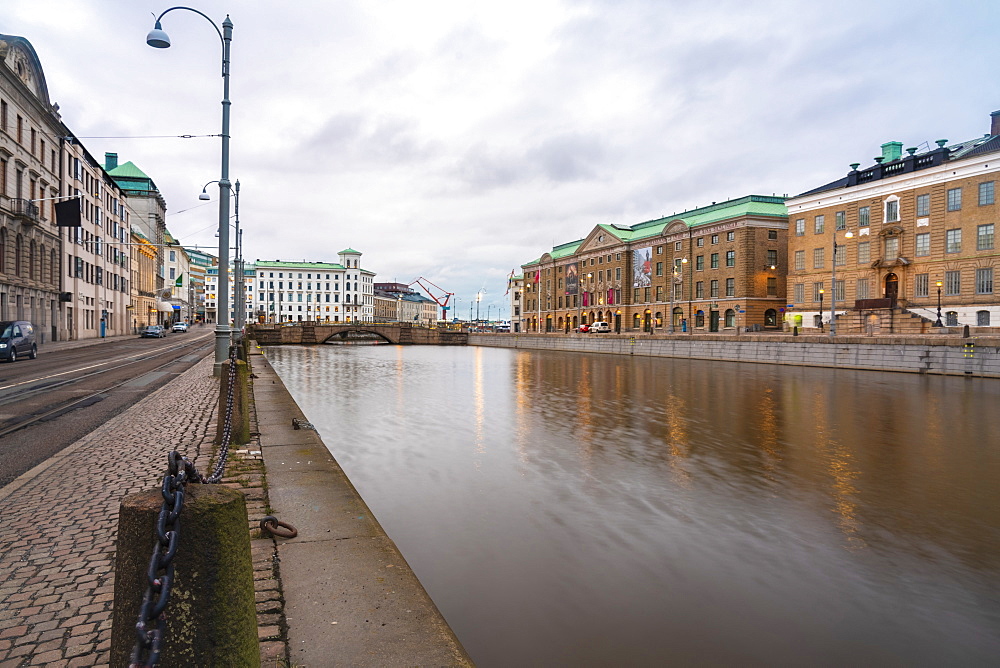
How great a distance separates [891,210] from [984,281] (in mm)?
10107

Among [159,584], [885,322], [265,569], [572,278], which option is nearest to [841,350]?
[885,322]

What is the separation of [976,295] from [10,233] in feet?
233

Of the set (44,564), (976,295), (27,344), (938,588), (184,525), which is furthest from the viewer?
(976,295)

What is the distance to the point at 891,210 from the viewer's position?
52.2 meters

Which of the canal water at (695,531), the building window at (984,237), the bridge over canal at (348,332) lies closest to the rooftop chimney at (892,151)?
the building window at (984,237)

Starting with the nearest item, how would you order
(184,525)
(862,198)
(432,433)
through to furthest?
1. (184,525)
2. (432,433)
3. (862,198)

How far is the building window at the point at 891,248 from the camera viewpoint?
51.8 m

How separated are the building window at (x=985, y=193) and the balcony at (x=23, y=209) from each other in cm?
6980

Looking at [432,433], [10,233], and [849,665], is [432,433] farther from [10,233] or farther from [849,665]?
[10,233]

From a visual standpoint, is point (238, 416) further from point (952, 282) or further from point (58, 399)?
point (952, 282)

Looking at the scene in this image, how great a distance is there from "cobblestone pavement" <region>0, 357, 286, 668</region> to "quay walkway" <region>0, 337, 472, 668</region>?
0.04ft

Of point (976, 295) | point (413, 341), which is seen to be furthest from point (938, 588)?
point (413, 341)

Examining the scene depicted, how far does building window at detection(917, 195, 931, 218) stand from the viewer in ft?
162

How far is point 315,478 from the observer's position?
295 inches
